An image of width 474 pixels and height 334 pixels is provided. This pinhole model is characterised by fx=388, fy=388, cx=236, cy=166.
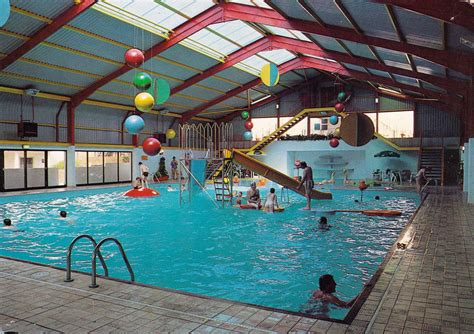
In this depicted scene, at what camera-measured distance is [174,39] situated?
60.4 feet

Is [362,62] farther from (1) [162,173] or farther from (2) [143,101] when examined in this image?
(1) [162,173]

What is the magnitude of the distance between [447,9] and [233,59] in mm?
15898

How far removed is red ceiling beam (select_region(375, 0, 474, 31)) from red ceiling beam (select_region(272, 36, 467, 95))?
7.01 meters

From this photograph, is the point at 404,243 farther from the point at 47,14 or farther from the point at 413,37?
the point at 47,14

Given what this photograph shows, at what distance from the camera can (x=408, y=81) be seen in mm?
19688

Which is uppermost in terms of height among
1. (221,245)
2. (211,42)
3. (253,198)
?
(211,42)

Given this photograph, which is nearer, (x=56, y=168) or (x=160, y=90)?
(x=160, y=90)

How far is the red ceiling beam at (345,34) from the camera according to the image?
1064 centimetres

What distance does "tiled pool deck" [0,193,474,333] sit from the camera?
3.41m

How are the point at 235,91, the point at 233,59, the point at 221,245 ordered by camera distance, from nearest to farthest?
the point at 221,245 → the point at 233,59 → the point at 235,91

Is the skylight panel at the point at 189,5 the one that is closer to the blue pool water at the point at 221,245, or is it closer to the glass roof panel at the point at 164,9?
the glass roof panel at the point at 164,9

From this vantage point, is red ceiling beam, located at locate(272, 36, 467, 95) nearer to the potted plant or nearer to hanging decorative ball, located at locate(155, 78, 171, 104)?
hanging decorative ball, located at locate(155, 78, 171, 104)

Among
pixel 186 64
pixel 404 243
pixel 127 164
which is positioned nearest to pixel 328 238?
pixel 404 243

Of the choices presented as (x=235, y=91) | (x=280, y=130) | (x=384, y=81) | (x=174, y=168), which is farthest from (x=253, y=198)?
(x=280, y=130)
